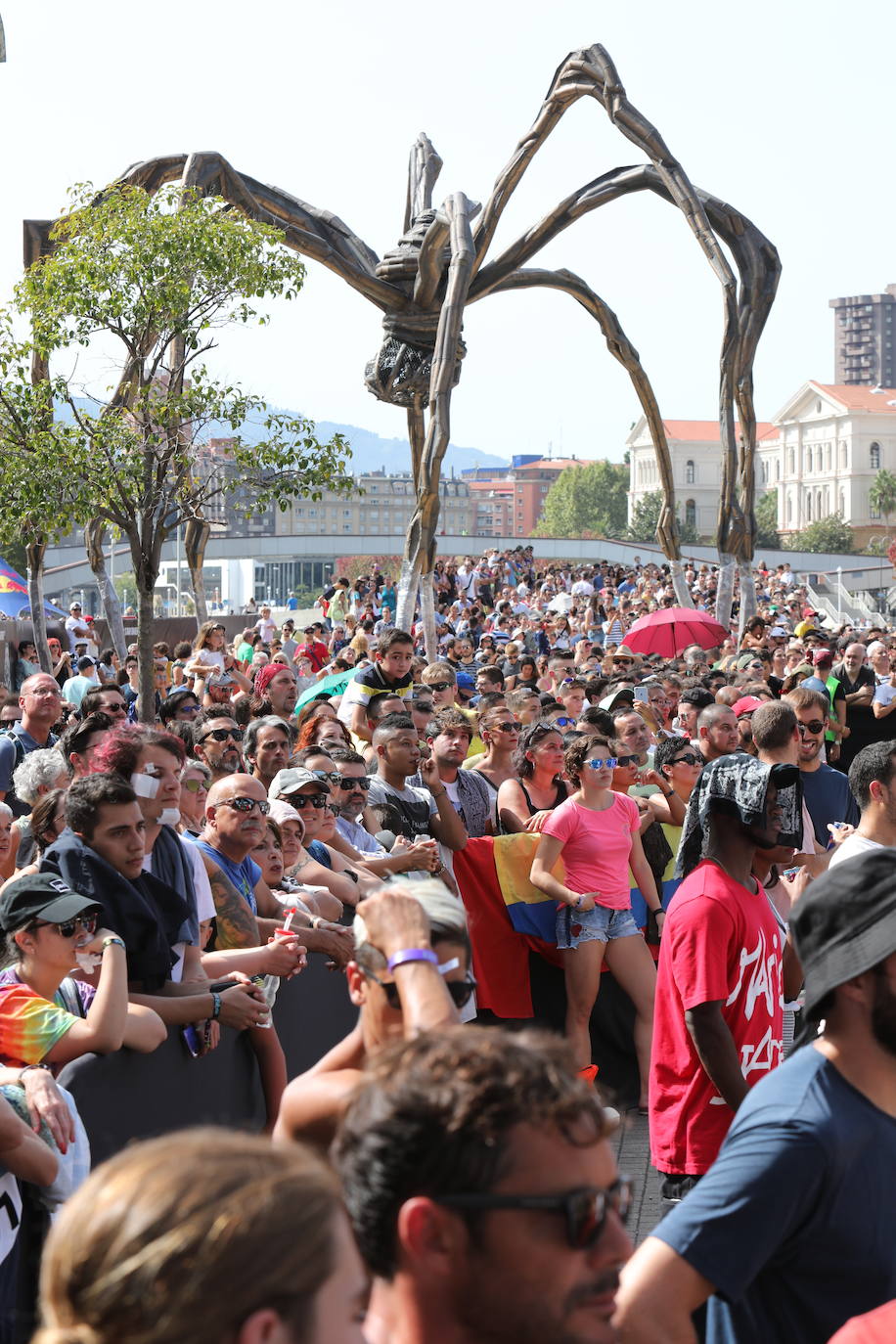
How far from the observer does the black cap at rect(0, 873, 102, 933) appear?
4.53 m

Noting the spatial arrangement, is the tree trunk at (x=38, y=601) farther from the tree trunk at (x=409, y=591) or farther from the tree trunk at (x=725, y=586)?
the tree trunk at (x=725, y=586)

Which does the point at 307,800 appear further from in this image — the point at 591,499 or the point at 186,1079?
the point at 591,499

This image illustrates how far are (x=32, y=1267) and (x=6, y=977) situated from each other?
82 centimetres

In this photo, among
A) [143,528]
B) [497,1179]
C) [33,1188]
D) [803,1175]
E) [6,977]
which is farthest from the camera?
[143,528]

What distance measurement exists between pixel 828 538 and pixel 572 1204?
4642 inches

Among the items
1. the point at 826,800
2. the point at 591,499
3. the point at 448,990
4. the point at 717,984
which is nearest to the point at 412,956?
the point at 448,990

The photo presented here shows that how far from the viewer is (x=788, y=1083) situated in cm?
274

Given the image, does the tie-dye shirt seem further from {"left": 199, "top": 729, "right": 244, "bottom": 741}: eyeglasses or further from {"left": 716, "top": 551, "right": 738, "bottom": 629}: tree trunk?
{"left": 716, "top": 551, "right": 738, "bottom": 629}: tree trunk

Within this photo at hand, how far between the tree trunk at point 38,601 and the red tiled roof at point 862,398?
13792cm

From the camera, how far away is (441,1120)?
1841mm

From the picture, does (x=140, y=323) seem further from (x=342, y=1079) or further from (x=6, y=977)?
(x=342, y=1079)

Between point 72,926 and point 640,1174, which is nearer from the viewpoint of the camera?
point 72,926

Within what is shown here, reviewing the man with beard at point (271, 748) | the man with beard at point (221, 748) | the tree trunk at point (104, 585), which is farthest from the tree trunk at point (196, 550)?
the man with beard at point (221, 748)

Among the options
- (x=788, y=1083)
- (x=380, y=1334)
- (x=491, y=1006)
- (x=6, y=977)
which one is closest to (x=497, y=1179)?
(x=380, y=1334)
